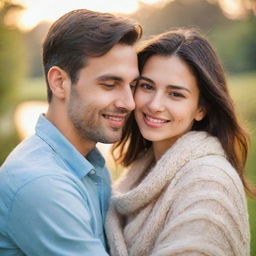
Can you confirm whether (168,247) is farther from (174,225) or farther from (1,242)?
(1,242)

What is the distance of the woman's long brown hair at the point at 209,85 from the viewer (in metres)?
2.76

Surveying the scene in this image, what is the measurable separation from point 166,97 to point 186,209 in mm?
803

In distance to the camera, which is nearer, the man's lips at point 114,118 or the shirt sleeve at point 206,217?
the shirt sleeve at point 206,217

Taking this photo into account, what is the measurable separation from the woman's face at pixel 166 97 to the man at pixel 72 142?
143 mm

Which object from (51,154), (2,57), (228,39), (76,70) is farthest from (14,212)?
(228,39)

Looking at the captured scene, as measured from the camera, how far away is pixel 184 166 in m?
2.48

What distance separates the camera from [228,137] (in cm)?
283

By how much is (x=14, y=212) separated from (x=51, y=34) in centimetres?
117

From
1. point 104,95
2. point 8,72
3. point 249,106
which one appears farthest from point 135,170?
point 249,106

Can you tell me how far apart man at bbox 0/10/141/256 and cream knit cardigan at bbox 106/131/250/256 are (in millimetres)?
196

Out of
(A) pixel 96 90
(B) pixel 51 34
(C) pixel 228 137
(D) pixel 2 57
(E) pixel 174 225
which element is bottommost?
(D) pixel 2 57

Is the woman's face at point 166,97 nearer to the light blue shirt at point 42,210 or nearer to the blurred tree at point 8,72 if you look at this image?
the light blue shirt at point 42,210

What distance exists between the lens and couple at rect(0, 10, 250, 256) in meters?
2.13

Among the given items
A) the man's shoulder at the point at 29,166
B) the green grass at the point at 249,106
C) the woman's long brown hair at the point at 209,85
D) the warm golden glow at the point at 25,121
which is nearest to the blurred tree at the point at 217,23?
the green grass at the point at 249,106
